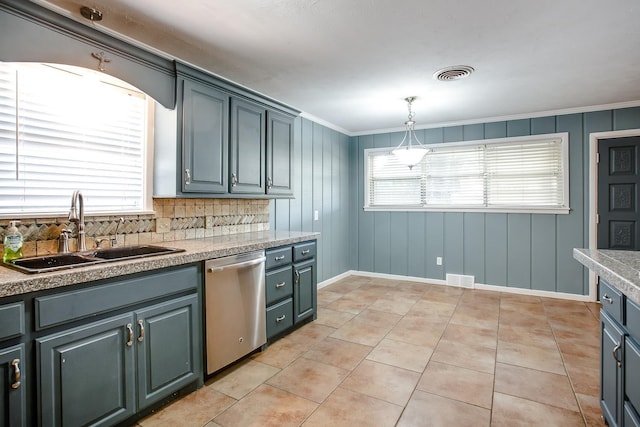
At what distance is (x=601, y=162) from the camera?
4.02 m

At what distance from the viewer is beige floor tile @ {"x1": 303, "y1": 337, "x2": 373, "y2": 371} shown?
2.63 meters

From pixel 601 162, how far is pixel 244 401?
4.59 meters

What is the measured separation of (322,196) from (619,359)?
3.68 meters

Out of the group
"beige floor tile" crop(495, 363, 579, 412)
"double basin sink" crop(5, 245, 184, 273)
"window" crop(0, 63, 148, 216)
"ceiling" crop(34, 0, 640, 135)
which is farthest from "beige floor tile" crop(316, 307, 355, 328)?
"ceiling" crop(34, 0, 640, 135)

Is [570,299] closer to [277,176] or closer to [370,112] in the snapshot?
[370,112]

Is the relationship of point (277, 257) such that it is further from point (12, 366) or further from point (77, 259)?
point (12, 366)

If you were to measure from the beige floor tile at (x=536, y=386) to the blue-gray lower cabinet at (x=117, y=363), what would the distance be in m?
2.06

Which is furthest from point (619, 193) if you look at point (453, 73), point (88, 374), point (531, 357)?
point (88, 374)

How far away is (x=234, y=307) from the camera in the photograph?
8.11ft

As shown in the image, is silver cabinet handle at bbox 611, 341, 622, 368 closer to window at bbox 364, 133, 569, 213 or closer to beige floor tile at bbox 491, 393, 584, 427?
beige floor tile at bbox 491, 393, 584, 427

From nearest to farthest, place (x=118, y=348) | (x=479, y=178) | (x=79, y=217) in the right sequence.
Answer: (x=118, y=348)
(x=79, y=217)
(x=479, y=178)

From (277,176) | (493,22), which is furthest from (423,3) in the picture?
(277,176)

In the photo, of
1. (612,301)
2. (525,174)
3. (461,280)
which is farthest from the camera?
(461,280)

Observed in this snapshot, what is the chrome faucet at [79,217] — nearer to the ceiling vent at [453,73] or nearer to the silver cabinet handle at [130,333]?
the silver cabinet handle at [130,333]
